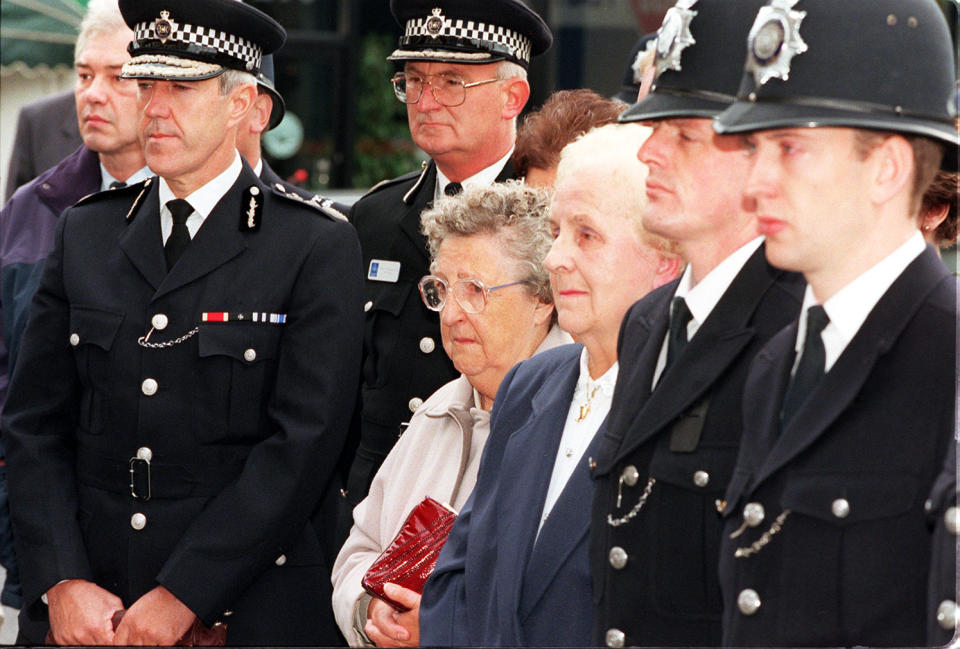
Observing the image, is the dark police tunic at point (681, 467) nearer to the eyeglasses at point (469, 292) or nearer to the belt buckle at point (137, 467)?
the eyeglasses at point (469, 292)

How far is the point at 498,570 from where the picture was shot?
8.05ft

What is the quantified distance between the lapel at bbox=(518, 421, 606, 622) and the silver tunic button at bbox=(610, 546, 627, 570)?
20 centimetres

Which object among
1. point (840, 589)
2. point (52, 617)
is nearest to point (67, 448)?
point (52, 617)

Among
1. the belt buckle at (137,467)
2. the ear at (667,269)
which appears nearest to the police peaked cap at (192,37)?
the belt buckle at (137,467)

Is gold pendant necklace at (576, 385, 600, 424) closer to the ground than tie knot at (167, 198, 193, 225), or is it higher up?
closer to the ground

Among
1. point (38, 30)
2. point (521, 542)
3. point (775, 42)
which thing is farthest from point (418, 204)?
point (38, 30)

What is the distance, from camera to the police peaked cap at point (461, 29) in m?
3.66

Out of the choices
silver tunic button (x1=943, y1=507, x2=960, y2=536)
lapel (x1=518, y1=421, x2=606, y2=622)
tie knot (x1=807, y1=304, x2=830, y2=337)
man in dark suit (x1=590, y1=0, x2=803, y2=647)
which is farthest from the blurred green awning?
silver tunic button (x1=943, y1=507, x2=960, y2=536)

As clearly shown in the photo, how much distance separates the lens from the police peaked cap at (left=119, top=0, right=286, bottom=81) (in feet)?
10.5

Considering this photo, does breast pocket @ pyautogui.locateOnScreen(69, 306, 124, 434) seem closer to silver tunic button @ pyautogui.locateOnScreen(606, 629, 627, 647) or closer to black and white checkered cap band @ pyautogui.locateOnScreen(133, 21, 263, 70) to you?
black and white checkered cap band @ pyautogui.locateOnScreen(133, 21, 263, 70)

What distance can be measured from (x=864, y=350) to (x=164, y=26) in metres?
2.06

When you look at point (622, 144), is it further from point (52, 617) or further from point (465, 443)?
point (52, 617)

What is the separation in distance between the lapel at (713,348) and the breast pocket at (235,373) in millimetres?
1240

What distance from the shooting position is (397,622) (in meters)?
2.77
